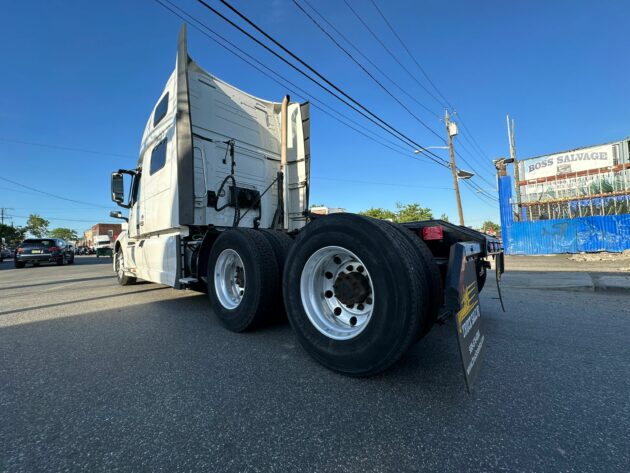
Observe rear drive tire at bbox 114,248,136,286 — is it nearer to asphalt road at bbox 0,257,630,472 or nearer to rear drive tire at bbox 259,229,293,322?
asphalt road at bbox 0,257,630,472

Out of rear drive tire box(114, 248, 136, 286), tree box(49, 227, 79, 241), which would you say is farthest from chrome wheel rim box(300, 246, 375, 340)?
tree box(49, 227, 79, 241)

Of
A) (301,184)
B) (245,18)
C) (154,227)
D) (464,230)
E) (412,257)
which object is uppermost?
(245,18)

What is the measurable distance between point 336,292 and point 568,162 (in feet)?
78.0

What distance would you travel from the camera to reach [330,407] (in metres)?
1.76

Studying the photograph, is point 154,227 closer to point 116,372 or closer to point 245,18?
point 116,372

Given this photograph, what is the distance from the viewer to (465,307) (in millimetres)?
1785

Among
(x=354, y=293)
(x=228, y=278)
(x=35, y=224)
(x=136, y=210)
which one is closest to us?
(x=354, y=293)

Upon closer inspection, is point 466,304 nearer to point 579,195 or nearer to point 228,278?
point 228,278

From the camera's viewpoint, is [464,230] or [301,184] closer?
[464,230]

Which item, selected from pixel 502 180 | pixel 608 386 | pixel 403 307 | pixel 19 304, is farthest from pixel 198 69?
pixel 502 180

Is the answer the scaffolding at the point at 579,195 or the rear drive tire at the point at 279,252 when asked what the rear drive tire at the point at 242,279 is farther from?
the scaffolding at the point at 579,195

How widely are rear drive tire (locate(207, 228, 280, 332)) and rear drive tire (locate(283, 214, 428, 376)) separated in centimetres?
52

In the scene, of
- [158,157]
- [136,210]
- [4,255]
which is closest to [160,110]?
[158,157]

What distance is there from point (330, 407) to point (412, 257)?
997 mm
